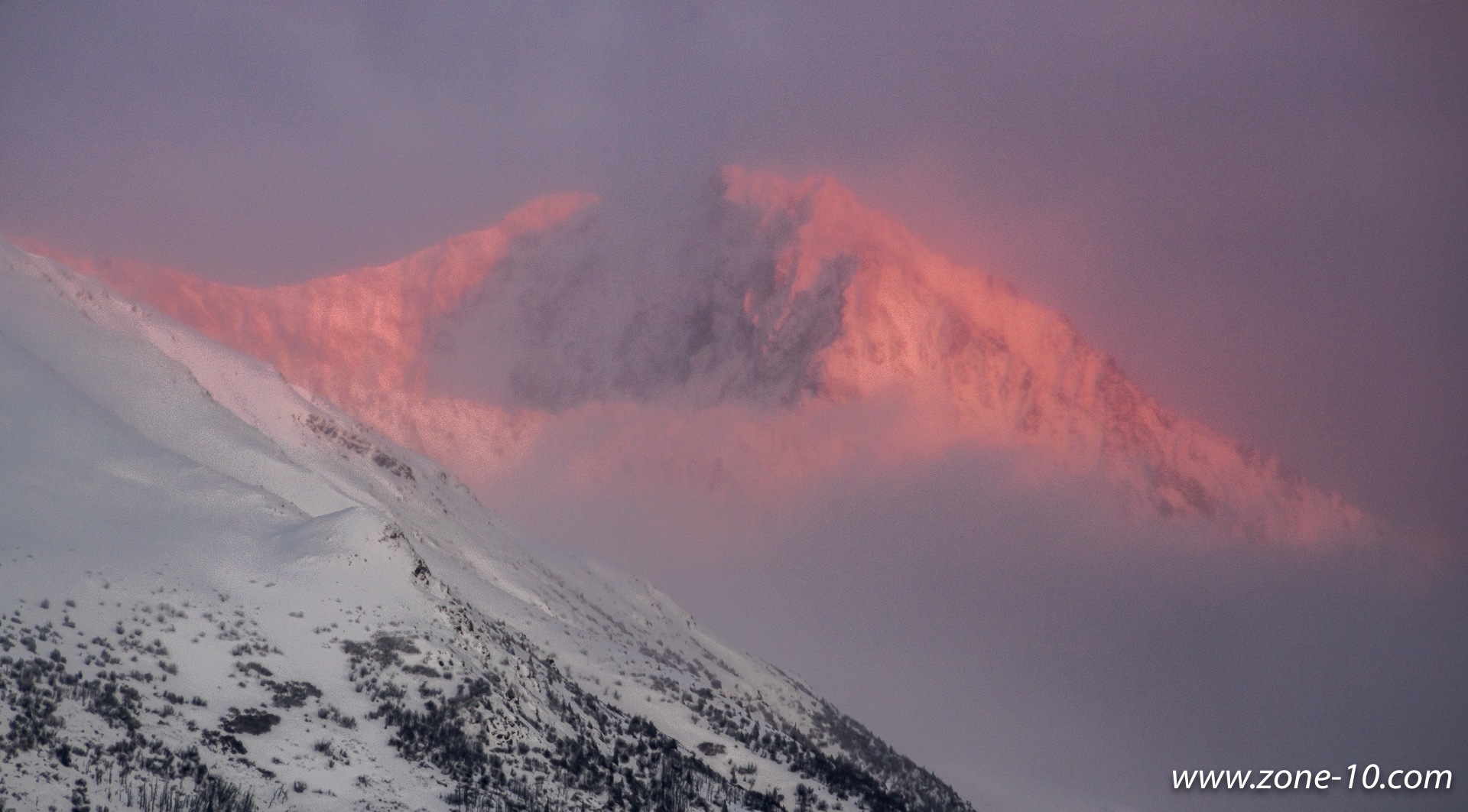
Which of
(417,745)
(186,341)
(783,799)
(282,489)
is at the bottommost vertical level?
(417,745)

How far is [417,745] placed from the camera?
117 ft

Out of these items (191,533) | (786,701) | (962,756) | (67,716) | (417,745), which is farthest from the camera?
(962,756)

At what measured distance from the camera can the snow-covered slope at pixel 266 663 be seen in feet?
101

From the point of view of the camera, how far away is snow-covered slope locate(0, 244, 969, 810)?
30906 millimetres

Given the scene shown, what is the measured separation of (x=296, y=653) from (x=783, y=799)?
22861 mm

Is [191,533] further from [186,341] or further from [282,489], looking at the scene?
[186,341]

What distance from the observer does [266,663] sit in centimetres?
3797

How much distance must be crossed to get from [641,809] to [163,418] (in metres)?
55.1

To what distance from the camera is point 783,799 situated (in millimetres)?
47219

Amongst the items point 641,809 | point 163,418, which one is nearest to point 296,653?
point 641,809

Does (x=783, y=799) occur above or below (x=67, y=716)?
above

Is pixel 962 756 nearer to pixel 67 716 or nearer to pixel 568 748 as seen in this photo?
pixel 568 748

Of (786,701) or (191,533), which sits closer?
(191,533)

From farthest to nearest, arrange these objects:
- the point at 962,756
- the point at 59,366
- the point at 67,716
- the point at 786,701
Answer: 1. the point at 962,756
2. the point at 786,701
3. the point at 59,366
4. the point at 67,716
